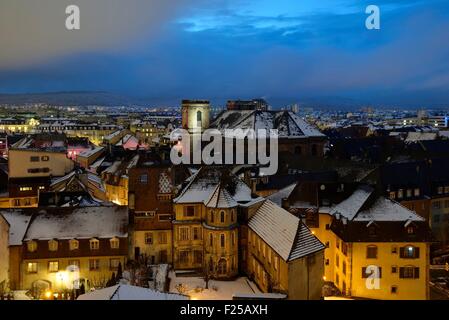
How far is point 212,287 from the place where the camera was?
42.2 m

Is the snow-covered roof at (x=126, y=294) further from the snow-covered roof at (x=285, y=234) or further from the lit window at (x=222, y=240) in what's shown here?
the lit window at (x=222, y=240)

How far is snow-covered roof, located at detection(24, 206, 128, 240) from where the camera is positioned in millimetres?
43281

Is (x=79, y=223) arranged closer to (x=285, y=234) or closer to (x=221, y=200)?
(x=221, y=200)

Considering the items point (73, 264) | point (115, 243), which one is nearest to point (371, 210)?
point (115, 243)

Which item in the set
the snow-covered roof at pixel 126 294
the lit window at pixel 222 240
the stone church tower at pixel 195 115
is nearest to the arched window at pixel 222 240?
the lit window at pixel 222 240

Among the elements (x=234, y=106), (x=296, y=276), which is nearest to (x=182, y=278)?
(x=296, y=276)

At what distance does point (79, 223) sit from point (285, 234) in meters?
17.7

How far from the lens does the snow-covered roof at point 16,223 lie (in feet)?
139

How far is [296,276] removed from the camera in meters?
36.3

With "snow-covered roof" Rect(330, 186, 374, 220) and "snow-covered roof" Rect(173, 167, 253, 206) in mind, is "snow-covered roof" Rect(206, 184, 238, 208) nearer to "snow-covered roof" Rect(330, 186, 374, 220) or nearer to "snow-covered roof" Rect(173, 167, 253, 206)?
"snow-covered roof" Rect(173, 167, 253, 206)

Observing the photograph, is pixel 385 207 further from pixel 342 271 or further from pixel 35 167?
pixel 35 167
